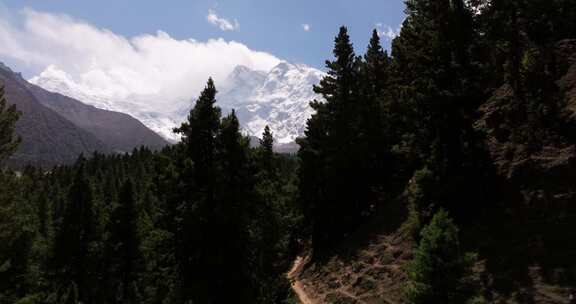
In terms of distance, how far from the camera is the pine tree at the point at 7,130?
1766 cm

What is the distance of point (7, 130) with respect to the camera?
17.9 metres

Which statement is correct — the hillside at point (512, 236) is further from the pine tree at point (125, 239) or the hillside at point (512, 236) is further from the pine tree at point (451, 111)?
the pine tree at point (125, 239)

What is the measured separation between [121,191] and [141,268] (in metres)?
6.86

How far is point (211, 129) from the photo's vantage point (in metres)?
20.6

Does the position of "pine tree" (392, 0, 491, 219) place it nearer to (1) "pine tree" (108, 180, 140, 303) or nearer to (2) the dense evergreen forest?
(2) the dense evergreen forest

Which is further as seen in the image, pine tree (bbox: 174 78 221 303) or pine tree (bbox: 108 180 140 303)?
pine tree (bbox: 108 180 140 303)

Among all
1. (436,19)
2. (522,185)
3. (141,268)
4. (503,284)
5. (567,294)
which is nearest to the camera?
(567,294)

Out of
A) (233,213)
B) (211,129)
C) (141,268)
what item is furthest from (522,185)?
(141,268)

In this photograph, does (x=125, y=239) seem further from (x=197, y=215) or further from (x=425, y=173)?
(x=425, y=173)

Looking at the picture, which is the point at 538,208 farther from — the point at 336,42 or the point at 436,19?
the point at 336,42

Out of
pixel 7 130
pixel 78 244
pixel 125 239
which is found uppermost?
pixel 7 130

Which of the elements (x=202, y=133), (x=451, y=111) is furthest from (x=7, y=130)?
(x=451, y=111)

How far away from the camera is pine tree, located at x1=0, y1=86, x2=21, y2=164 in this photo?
1766cm

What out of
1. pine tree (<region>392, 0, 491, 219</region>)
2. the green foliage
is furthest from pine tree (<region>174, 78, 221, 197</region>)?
pine tree (<region>392, 0, 491, 219</region>)
